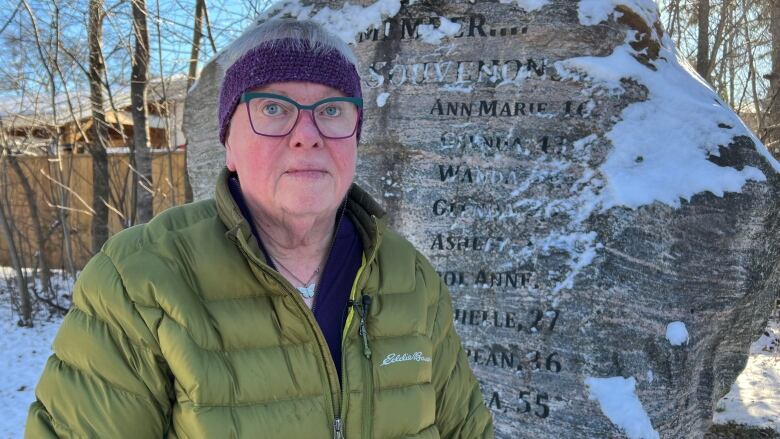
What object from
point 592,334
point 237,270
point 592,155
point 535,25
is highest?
point 535,25

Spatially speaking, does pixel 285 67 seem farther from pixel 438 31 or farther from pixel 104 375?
pixel 438 31

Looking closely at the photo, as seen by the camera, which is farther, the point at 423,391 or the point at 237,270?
the point at 423,391

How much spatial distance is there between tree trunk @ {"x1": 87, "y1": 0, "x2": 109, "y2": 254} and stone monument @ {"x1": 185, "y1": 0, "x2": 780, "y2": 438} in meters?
4.20

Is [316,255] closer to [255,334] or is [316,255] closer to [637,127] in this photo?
[255,334]

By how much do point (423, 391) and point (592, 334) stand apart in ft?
5.01

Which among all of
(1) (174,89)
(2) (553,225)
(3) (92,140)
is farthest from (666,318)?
(3) (92,140)

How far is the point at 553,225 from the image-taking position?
289cm

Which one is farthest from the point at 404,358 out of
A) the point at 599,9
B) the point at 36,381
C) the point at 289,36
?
the point at 36,381

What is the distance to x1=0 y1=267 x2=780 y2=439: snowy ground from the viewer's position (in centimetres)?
509

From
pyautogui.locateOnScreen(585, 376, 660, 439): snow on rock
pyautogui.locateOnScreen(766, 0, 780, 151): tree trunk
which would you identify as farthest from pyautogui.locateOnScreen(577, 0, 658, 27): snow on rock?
pyautogui.locateOnScreen(766, 0, 780, 151): tree trunk

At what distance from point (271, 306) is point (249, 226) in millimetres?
189

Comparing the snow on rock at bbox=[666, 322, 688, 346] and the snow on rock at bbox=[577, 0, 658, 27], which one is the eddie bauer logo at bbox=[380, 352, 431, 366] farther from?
the snow on rock at bbox=[577, 0, 658, 27]

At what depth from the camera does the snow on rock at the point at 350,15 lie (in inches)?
131

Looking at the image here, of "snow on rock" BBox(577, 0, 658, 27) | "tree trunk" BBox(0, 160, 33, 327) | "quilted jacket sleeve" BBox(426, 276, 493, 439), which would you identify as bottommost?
"tree trunk" BBox(0, 160, 33, 327)
